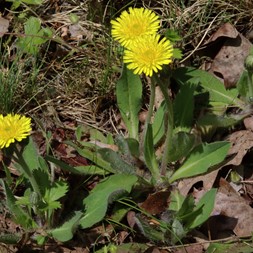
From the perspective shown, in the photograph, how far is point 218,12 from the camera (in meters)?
3.54

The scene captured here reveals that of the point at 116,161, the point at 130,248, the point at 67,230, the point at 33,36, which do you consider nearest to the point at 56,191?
the point at 67,230

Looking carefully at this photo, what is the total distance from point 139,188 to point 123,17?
83 cm

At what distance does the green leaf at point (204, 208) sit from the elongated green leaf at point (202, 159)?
0.69 feet

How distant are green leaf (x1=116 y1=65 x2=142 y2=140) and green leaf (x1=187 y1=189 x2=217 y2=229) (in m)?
0.58

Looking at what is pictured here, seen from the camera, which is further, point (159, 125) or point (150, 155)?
point (159, 125)

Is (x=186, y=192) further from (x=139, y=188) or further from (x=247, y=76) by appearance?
(x=247, y=76)

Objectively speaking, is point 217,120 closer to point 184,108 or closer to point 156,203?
point 184,108

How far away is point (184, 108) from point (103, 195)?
634 millimetres

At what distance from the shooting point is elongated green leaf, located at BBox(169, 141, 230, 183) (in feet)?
9.61

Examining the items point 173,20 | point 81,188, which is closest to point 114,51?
point 173,20

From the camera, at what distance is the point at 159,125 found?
3113 millimetres

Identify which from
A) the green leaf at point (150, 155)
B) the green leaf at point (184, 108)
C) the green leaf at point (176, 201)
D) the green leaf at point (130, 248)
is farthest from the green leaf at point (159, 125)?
the green leaf at point (130, 248)

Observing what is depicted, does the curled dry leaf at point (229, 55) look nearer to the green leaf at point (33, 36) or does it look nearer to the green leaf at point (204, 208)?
the green leaf at point (204, 208)

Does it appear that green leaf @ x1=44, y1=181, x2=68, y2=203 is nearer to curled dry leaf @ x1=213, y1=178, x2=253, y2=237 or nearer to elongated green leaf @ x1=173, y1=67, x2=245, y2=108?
curled dry leaf @ x1=213, y1=178, x2=253, y2=237
